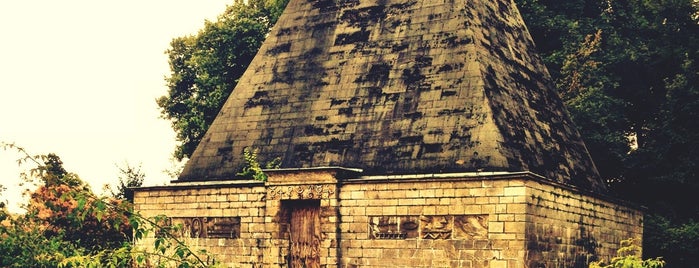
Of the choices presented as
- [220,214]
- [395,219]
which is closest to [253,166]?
[220,214]

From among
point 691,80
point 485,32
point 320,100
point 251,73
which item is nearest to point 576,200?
point 485,32

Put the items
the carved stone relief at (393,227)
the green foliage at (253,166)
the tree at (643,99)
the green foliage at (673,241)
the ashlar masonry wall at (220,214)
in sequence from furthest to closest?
1. the tree at (643,99)
2. the green foliage at (673,241)
3. the green foliage at (253,166)
4. the ashlar masonry wall at (220,214)
5. the carved stone relief at (393,227)

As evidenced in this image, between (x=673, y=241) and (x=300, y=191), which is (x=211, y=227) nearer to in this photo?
(x=300, y=191)

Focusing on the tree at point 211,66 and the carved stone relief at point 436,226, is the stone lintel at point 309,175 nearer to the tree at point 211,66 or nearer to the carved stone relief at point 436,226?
the carved stone relief at point 436,226

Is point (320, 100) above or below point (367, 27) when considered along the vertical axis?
below

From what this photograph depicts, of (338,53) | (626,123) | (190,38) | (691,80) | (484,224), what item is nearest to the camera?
(484,224)

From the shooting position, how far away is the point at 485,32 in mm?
25188

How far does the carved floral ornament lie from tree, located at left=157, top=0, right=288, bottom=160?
15.0 meters

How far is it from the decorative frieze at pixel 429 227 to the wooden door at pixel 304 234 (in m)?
1.42

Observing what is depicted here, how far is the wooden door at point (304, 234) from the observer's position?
74.7 ft

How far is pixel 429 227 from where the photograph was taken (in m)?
21.3

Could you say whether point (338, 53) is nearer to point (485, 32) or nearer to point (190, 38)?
point (485, 32)

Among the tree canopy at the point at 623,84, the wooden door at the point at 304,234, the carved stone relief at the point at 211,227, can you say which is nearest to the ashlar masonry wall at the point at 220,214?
the carved stone relief at the point at 211,227

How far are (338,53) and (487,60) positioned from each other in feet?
12.5
